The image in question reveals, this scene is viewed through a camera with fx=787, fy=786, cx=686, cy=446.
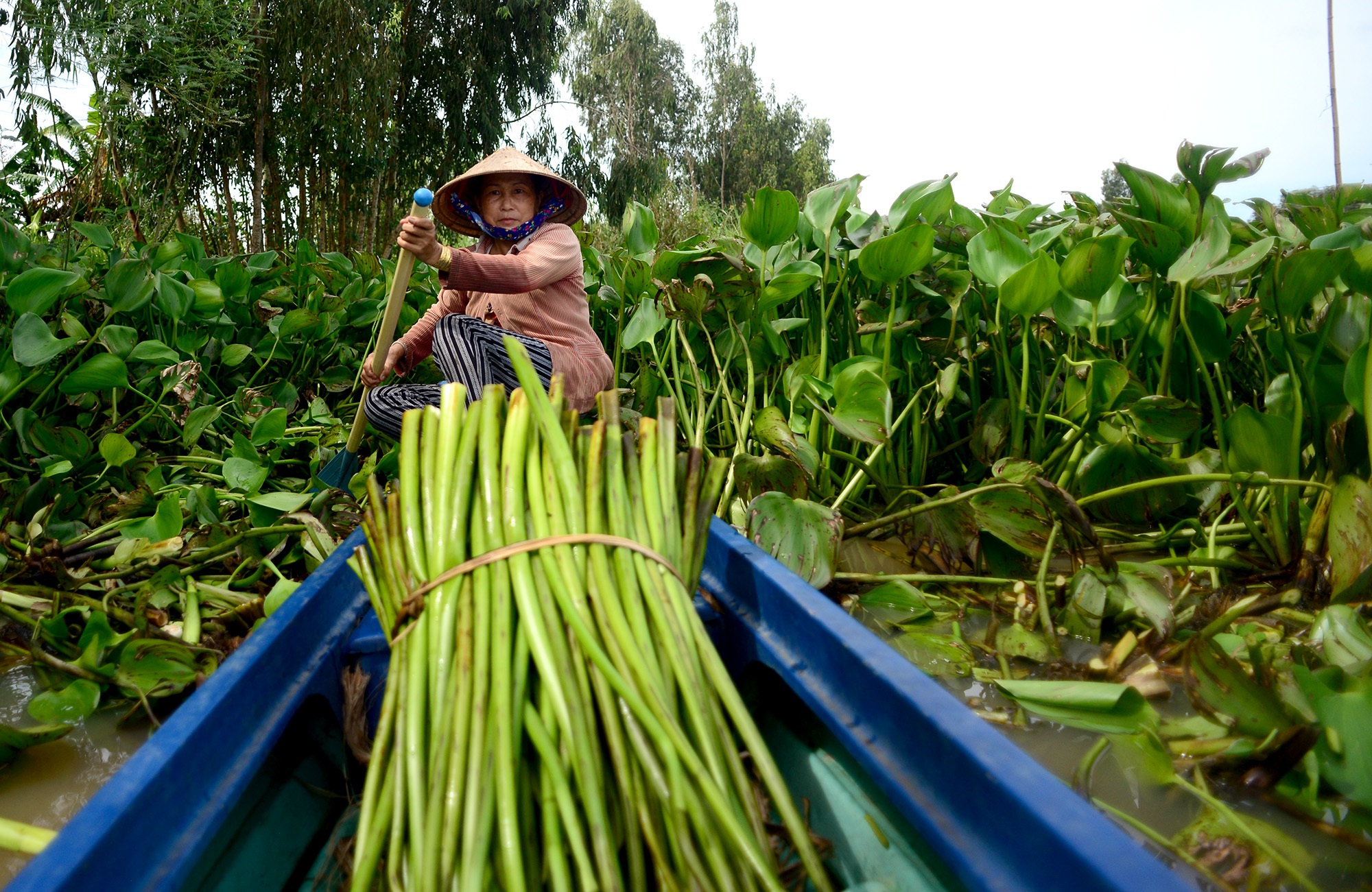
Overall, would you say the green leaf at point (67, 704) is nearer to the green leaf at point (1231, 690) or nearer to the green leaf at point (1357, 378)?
the green leaf at point (1231, 690)

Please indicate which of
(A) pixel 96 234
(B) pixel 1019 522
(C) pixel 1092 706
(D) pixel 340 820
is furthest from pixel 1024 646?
(A) pixel 96 234

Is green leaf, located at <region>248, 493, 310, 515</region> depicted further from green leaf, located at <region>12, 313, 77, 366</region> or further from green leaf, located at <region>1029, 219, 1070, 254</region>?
green leaf, located at <region>1029, 219, 1070, 254</region>

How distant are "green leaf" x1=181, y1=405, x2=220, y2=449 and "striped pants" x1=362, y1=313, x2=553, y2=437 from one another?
52 cm

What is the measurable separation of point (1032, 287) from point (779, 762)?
108cm

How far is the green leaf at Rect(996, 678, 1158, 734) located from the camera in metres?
0.97

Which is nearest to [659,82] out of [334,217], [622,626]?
[334,217]

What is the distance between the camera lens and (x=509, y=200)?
2098 millimetres

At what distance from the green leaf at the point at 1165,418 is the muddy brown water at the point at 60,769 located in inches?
71.9

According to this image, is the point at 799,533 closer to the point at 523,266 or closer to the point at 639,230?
the point at 523,266

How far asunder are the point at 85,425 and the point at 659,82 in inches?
939

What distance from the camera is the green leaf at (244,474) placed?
6.12 ft

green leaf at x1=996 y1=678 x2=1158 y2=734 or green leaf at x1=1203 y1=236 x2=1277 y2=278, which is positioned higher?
green leaf at x1=1203 y1=236 x2=1277 y2=278

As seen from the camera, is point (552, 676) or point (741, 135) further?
point (741, 135)

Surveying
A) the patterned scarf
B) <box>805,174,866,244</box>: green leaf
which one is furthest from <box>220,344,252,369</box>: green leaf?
<box>805,174,866,244</box>: green leaf
